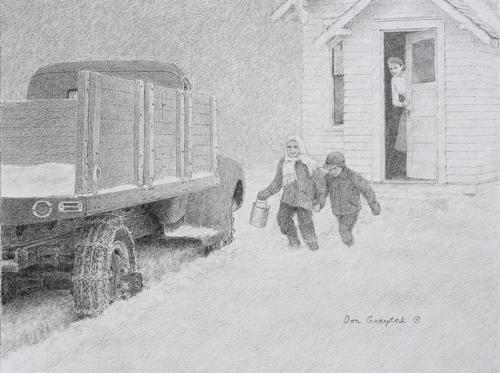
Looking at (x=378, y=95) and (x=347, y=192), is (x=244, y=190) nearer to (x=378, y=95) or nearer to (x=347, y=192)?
(x=347, y=192)

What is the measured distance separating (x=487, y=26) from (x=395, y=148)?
262cm

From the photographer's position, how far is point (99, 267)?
5246mm

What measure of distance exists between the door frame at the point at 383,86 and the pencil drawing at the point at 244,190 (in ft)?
0.08

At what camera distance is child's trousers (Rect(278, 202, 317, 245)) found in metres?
6.54

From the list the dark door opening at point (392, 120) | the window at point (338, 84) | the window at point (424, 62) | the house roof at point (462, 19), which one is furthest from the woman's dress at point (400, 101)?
the house roof at point (462, 19)

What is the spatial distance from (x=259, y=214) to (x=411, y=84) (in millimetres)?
3240

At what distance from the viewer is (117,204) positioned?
5.14 meters

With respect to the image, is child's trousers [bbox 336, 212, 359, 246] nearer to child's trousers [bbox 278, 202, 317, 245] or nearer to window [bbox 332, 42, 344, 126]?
child's trousers [bbox 278, 202, 317, 245]

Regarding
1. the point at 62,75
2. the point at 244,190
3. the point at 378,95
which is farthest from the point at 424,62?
the point at 62,75

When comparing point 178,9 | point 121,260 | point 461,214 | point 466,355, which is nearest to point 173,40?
point 178,9

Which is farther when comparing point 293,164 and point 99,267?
point 293,164

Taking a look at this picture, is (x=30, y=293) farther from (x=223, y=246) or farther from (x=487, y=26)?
(x=487, y=26)
